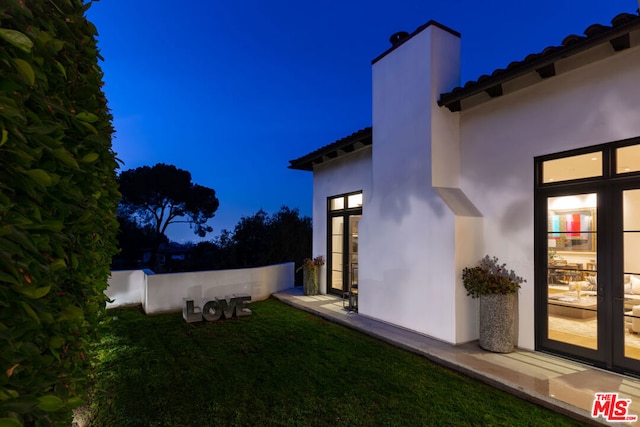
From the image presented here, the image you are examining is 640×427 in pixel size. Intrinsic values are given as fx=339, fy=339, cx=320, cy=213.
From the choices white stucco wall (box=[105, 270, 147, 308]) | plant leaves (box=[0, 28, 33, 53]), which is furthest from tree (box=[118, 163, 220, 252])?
plant leaves (box=[0, 28, 33, 53])

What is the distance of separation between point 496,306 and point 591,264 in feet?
3.98

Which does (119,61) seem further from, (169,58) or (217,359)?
(217,359)

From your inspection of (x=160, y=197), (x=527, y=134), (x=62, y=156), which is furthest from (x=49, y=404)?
(x=160, y=197)

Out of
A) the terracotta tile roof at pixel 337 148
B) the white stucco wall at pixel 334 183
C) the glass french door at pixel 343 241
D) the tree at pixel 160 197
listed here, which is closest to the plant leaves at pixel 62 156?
the terracotta tile roof at pixel 337 148

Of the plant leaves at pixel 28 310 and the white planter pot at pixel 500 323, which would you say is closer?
the plant leaves at pixel 28 310

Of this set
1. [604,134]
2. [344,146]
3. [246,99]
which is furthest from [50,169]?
[246,99]

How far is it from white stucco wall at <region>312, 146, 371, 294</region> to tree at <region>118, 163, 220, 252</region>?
10.4m

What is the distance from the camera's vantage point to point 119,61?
38.3 metres

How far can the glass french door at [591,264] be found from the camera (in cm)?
386

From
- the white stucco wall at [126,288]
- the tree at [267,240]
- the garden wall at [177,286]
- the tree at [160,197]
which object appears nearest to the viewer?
the garden wall at [177,286]

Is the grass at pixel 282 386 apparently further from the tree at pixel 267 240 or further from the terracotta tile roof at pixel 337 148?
the tree at pixel 267 240

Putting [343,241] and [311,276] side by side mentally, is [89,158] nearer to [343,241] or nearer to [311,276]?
[343,241]

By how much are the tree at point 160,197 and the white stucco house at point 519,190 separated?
13.2 m

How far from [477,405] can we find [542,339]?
6.40 feet
